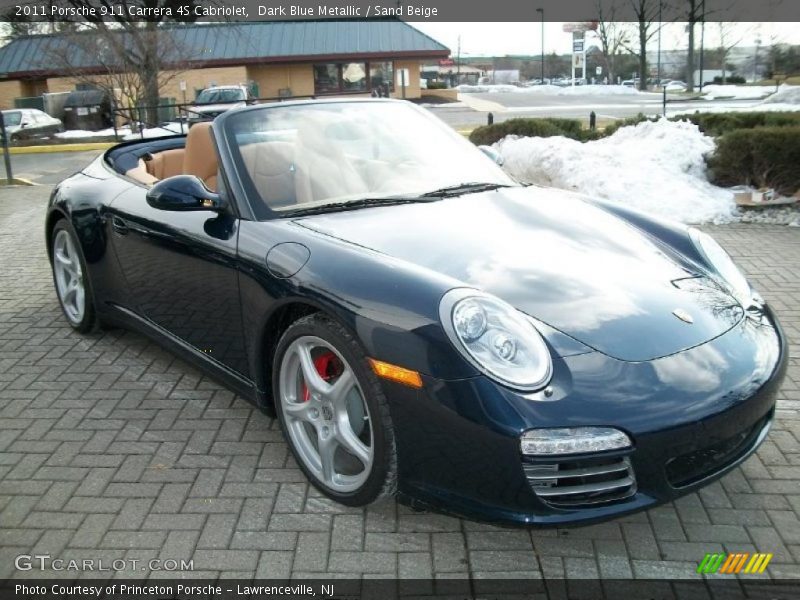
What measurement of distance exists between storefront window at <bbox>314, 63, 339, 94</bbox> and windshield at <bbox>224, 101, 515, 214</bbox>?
36.4 meters

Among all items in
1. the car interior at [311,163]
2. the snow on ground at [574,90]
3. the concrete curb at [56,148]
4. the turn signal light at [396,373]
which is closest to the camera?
the turn signal light at [396,373]

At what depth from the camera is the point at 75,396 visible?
3.83 meters

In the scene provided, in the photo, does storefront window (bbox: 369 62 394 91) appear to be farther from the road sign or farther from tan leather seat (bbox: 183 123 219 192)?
tan leather seat (bbox: 183 123 219 192)

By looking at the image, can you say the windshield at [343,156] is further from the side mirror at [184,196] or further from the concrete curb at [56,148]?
the concrete curb at [56,148]

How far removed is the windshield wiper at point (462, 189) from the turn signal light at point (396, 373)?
1.20 metres

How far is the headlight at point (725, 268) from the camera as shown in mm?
2916

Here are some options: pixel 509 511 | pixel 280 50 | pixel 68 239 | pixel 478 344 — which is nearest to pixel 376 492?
pixel 509 511

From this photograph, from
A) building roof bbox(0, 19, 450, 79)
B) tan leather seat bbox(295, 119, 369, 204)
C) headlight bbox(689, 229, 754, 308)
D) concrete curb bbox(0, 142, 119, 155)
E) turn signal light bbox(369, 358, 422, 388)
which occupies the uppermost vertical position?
building roof bbox(0, 19, 450, 79)

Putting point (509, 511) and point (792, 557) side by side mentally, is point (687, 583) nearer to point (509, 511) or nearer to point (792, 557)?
point (792, 557)

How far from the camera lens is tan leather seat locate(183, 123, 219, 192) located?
375 cm

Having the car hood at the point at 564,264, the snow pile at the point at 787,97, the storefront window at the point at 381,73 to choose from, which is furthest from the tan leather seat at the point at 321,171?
the storefront window at the point at 381,73

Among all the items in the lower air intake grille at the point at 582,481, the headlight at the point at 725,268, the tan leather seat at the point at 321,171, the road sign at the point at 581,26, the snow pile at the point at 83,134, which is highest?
the road sign at the point at 581,26

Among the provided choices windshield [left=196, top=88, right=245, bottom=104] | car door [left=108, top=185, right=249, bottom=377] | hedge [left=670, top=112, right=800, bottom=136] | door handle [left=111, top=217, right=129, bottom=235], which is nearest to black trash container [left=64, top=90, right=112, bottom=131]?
windshield [left=196, top=88, right=245, bottom=104]

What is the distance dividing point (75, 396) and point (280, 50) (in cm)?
3771
